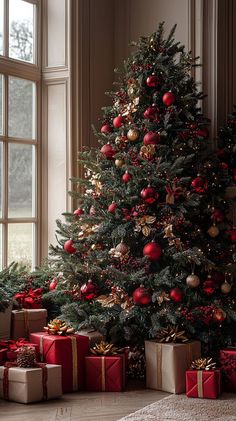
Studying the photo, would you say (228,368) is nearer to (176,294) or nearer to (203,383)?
(203,383)

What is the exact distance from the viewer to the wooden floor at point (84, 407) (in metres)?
4.04

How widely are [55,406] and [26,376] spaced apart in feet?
0.83

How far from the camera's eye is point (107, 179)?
5047 mm

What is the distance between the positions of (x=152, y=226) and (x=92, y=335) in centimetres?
87

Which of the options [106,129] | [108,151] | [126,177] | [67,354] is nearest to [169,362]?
[67,354]

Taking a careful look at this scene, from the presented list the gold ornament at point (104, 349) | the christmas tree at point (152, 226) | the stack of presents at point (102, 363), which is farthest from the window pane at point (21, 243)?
the gold ornament at point (104, 349)

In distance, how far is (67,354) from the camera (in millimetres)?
4637

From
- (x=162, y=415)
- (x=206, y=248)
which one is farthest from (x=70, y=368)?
(x=206, y=248)

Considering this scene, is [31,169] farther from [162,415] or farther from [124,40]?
[162,415]

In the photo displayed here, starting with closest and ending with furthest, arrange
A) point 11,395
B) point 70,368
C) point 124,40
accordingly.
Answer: point 11,395
point 70,368
point 124,40

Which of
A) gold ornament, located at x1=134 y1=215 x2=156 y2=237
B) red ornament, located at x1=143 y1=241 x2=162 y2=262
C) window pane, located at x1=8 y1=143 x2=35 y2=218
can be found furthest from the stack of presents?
window pane, located at x1=8 y1=143 x2=35 y2=218

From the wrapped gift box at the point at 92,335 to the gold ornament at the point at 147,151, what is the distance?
1.28 meters

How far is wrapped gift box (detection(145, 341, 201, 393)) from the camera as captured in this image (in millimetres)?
4602

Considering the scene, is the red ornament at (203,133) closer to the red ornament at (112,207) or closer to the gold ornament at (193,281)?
the red ornament at (112,207)
